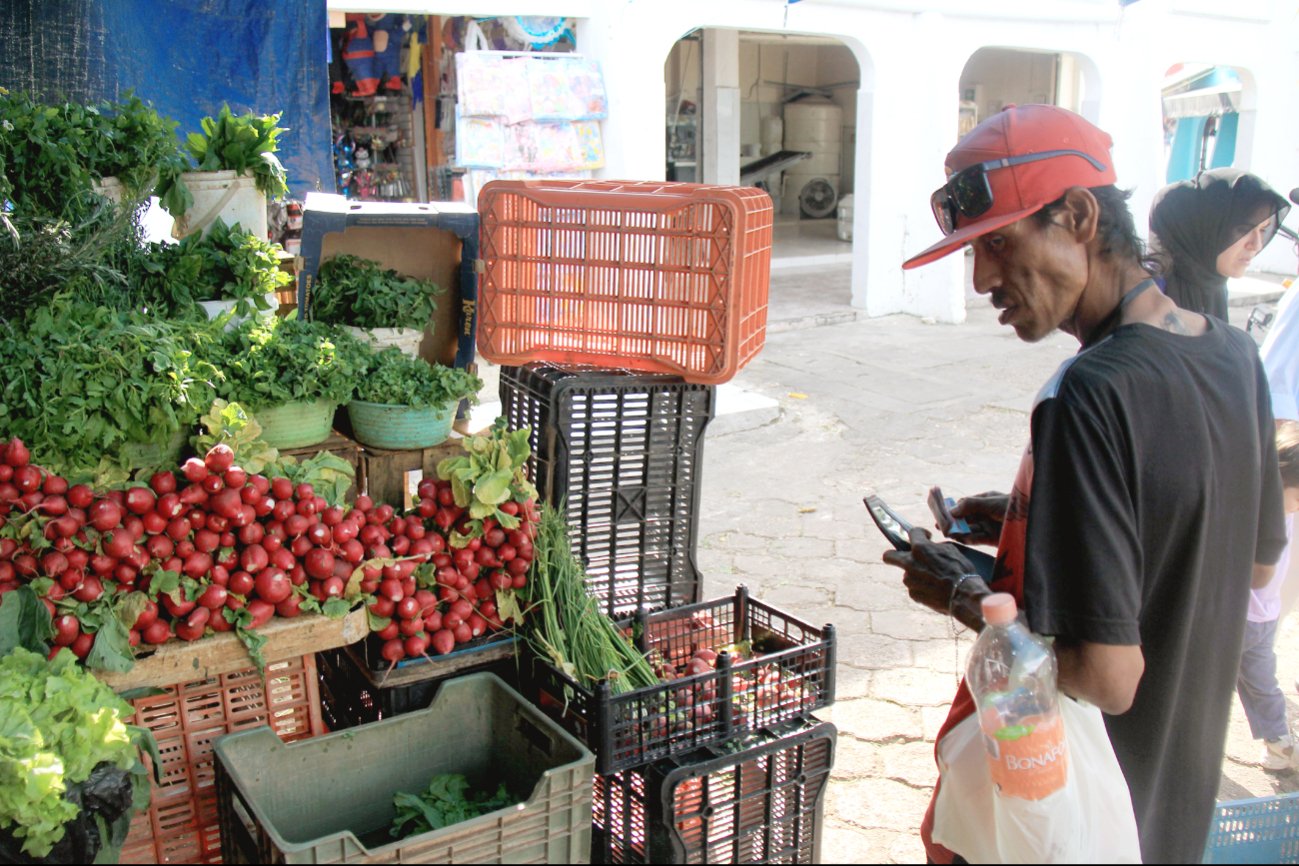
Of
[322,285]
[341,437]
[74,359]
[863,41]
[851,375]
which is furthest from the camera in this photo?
[863,41]

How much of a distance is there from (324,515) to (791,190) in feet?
58.2

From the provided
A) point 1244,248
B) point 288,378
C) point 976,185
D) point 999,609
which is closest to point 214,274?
point 288,378

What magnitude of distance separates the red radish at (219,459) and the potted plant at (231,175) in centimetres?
120

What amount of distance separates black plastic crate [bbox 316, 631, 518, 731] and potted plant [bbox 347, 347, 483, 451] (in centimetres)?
56

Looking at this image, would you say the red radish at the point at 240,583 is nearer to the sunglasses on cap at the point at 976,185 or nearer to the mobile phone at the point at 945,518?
the mobile phone at the point at 945,518

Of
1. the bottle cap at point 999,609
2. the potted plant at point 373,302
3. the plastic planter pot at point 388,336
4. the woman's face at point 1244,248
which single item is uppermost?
the woman's face at point 1244,248

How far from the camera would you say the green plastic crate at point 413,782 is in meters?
2.12

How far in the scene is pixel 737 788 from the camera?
2619 mm

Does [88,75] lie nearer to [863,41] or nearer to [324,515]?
[324,515]

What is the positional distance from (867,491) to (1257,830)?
3.94 metres

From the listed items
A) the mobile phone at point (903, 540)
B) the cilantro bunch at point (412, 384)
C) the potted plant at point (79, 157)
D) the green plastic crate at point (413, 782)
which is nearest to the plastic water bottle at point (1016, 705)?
the mobile phone at point (903, 540)

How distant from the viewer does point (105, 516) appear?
7.95ft

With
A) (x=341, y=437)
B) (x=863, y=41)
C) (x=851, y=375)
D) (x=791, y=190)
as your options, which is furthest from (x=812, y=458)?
(x=791, y=190)

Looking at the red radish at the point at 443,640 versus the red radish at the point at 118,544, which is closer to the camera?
the red radish at the point at 118,544
